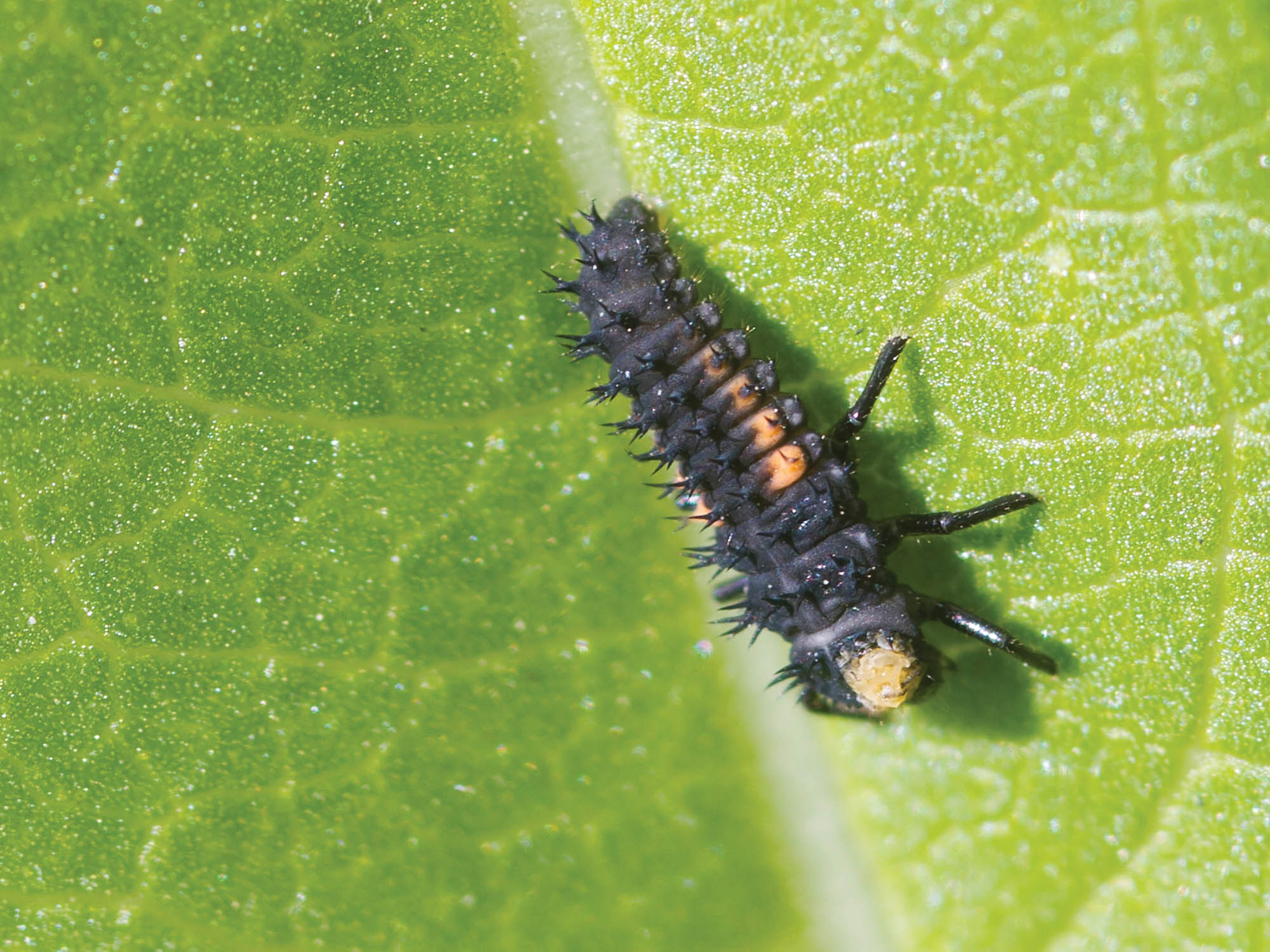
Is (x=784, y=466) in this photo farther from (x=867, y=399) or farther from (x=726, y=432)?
(x=867, y=399)

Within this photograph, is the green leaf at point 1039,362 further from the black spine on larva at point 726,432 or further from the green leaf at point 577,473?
the black spine on larva at point 726,432

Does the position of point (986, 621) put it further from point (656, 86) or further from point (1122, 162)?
point (656, 86)

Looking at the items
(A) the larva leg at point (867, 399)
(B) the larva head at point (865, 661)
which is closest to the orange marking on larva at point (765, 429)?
(A) the larva leg at point (867, 399)

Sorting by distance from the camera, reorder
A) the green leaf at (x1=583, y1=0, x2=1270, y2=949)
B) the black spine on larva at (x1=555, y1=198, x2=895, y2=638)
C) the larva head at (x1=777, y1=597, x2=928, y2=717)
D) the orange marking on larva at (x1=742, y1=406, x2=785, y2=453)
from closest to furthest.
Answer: the green leaf at (x1=583, y1=0, x2=1270, y2=949) → the black spine on larva at (x1=555, y1=198, x2=895, y2=638) → the orange marking on larva at (x1=742, y1=406, x2=785, y2=453) → the larva head at (x1=777, y1=597, x2=928, y2=717)

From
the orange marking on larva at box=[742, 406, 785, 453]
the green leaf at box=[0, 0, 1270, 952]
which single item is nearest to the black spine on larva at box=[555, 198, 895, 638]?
the orange marking on larva at box=[742, 406, 785, 453]

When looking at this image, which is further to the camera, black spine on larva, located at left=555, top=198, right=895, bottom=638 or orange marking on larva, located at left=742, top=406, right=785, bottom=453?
orange marking on larva, located at left=742, top=406, right=785, bottom=453

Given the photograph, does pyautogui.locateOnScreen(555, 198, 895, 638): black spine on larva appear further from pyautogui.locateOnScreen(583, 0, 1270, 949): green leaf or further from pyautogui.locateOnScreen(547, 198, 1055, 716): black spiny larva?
pyautogui.locateOnScreen(583, 0, 1270, 949): green leaf

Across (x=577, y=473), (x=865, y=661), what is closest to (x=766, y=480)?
(x=577, y=473)
